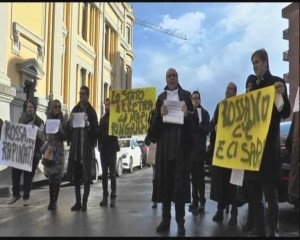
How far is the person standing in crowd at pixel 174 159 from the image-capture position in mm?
6664

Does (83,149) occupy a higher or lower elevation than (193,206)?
higher

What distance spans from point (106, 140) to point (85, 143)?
0.80 meters

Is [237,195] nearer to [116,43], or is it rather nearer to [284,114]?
[284,114]

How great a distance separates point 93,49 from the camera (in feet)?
112

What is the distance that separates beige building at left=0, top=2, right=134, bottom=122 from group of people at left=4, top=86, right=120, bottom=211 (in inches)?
274

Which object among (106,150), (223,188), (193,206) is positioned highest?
(106,150)

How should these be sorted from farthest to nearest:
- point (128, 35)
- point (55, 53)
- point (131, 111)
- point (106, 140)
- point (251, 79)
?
point (128, 35) < point (55, 53) < point (106, 140) < point (131, 111) < point (251, 79)

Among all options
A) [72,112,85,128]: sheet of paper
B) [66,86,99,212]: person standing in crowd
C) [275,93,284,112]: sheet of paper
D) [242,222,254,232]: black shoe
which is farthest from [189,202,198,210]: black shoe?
[275,93,284,112]: sheet of paper

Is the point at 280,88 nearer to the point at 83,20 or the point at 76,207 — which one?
the point at 76,207

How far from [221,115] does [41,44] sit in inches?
641

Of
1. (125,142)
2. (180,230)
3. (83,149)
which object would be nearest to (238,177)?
(180,230)

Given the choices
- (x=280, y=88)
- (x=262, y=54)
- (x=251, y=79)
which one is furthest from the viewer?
(x=251, y=79)

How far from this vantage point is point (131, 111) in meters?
9.41

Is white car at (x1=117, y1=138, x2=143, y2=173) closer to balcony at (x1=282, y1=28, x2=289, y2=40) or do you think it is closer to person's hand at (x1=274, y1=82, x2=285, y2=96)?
person's hand at (x1=274, y1=82, x2=285, y2=96)
